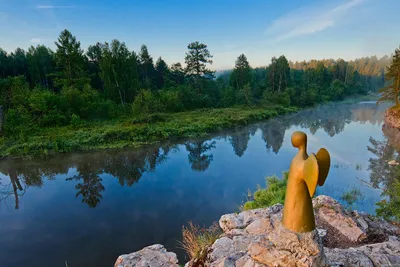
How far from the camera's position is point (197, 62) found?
38.7 m

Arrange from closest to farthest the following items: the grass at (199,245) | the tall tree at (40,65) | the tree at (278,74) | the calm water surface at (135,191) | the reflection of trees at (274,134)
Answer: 1. the grass at (199,245)
2. the calm water surface at (135,191)
3. the reflection of trees at (274,134)
4. the tall tree at (40,65)
5. the tree at (278,74)

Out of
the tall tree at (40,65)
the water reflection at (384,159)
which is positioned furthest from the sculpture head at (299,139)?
the tall tree at (40,65)

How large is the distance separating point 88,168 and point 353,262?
508 inches

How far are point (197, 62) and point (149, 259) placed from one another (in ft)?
121

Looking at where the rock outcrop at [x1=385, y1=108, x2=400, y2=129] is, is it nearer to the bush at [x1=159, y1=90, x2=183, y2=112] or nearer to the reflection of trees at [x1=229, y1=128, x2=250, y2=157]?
the reflection of trees at [x1=229, y1=128, x2=250, y2=157]

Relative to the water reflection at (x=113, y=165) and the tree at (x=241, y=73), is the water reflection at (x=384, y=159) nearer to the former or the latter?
→ the water reflection at (x=113, y=165)

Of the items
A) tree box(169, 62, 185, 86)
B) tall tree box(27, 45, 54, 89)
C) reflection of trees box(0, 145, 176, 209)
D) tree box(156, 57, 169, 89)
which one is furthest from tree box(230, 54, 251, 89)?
reflection of trees box(0, 145, 176, 209)

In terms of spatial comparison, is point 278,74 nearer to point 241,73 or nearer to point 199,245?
point 241,73

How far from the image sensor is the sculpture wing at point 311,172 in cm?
212

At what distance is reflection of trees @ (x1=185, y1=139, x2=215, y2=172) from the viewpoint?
1340 centimetres

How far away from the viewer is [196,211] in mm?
8406

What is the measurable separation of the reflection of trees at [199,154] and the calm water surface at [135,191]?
0.06 m

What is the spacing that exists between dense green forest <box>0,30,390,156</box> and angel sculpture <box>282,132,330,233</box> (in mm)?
16473

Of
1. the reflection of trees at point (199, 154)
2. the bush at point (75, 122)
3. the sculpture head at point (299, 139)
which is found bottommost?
the reflection of trees at point (199, 154)
